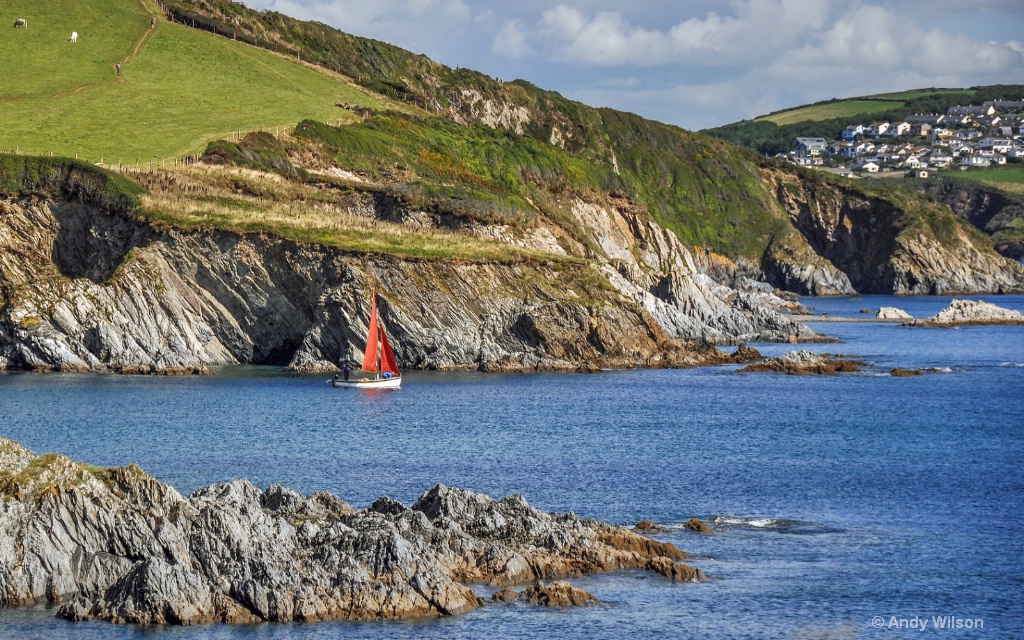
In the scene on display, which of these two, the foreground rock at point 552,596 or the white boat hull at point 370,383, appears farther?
the white boat hull at point 370,383

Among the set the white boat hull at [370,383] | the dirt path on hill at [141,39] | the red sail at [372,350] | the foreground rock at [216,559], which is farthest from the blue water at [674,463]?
the dirt path on hill at [141,39]

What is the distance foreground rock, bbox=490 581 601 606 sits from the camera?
3175cm

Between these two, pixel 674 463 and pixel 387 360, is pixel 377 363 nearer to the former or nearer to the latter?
pixel 387 360

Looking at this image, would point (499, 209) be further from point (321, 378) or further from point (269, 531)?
point (269, 531)

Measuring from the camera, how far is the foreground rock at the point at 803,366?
293 feet

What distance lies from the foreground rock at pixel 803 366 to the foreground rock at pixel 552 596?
5787 cm

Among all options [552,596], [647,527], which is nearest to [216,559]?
[552,596]

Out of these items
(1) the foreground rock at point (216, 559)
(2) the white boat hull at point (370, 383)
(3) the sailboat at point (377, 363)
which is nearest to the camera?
(1) the foreground rock at point (216, 559)

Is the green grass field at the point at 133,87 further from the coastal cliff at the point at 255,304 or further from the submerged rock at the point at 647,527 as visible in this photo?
the submerged rock at the point at 647,527

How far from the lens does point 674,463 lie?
53750 mm

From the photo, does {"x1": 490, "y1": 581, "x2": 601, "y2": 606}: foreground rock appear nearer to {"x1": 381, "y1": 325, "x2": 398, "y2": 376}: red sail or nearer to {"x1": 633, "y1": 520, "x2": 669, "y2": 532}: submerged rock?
{"x1": 633, "y1": 520, "x2": 669, "y2": 532}: submerged rock

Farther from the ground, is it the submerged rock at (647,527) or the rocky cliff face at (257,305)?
the rocky cliff face at (257,305)

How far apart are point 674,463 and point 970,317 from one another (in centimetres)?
8957

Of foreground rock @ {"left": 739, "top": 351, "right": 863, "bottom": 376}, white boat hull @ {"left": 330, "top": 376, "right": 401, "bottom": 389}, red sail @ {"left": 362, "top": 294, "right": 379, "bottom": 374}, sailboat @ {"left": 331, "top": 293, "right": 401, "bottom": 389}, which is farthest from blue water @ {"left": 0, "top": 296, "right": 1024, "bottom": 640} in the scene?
red sail @ {"left": 362, "top": 294, "right": 379, "bottom": 374}
